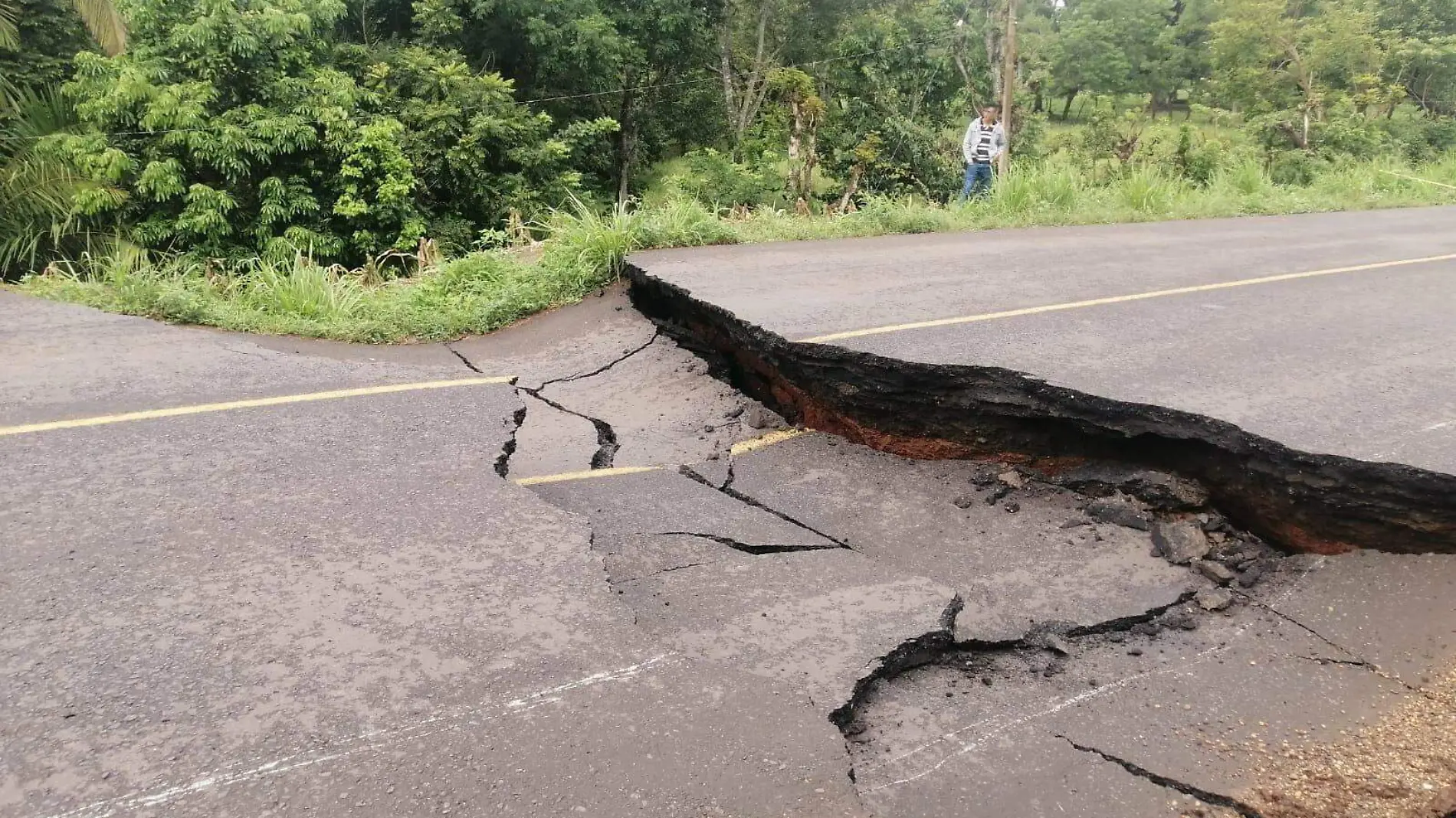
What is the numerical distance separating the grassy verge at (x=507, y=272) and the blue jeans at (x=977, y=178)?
0.51 meters

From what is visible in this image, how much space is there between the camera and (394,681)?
2.77m

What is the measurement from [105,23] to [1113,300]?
13304 mm

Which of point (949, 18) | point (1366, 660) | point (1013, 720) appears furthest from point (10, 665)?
point (949, 18)

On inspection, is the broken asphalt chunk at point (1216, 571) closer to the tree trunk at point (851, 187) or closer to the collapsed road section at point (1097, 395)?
the collapsed road section at point (1097, 395)

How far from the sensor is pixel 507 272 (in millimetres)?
8297

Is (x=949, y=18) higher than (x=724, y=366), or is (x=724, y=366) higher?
(x=949, y=18)

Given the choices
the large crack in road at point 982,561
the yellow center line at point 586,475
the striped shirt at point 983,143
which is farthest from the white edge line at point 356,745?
the striped shirt at point 983,143

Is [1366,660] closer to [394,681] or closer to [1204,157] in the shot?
[394,681]

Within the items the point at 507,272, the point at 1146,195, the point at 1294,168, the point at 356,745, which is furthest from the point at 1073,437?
the point at 1294,168

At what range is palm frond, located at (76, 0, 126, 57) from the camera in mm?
12914

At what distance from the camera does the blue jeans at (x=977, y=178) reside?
1298 cm

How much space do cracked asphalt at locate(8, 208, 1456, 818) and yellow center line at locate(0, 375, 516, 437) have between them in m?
0.07

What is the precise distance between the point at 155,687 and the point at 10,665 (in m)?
0.45

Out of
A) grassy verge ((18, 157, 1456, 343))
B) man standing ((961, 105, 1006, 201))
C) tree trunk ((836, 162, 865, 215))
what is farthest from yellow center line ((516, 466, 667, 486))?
man standing ((961, 105, 1006, 201))
